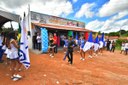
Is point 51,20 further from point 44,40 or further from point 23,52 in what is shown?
point 23,52

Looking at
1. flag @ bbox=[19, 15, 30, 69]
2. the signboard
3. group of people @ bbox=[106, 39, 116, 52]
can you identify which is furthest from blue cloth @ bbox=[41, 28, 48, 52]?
group of people @ bbox=[106, 39, 116, 52]

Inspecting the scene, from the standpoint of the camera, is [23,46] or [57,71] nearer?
[23,46]

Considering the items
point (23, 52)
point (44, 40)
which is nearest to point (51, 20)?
point (44, 40)

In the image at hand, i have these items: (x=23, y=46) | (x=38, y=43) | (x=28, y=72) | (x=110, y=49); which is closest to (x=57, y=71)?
(x=28, y=72)

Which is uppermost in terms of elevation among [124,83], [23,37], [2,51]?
[23,37]

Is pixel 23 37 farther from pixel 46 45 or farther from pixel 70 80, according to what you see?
pixel 46 45

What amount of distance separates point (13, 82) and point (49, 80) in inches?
54.0

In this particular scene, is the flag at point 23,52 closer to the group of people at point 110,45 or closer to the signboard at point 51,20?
the signboard at point 51,20

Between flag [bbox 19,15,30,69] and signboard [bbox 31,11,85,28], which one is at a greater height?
signboard [bbox 31,11,85,28]

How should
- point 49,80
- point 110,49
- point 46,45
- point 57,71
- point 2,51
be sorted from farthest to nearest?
point 110,49
point 46,45
point 2,51
point 57,71
point 49,80

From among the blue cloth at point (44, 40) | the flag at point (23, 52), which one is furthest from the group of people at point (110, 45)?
the flag at point (23, 52)

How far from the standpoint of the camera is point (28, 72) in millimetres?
7219

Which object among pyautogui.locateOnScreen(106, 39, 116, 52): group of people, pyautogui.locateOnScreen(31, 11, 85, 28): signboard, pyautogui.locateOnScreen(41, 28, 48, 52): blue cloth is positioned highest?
pyautogui.locateOnScreen(31, 11, 85, 28): signboard

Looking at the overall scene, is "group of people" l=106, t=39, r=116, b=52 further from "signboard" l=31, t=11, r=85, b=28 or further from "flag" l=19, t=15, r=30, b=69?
"flag" l=19, t=15, r=30, b=69
